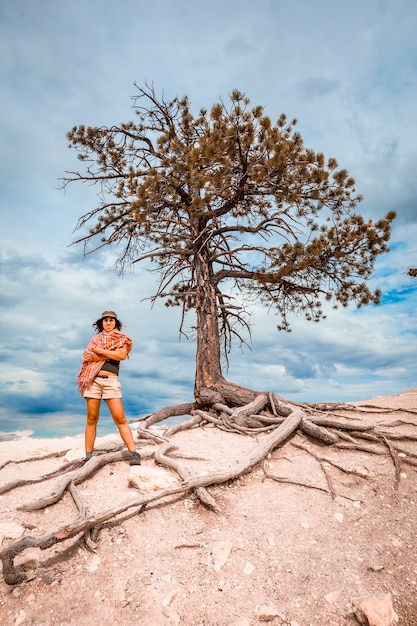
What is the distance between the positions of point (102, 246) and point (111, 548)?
28.8 ft

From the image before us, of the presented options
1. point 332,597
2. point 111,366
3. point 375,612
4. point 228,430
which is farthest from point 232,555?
point 228,430

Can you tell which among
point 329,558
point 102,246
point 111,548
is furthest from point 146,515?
point 102,246

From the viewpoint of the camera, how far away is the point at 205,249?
34.9 feet

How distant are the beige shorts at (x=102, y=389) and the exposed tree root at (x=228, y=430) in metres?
1.04

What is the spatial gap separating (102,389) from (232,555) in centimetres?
317

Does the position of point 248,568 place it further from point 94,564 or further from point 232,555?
point 94,564

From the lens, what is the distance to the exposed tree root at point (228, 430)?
4340 millimetres

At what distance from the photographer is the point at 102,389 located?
245 inches

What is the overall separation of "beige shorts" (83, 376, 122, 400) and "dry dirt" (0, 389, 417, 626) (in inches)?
48.0

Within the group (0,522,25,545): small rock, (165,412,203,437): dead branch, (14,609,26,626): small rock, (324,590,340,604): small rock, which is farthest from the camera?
(165,412,203,437): dead branch

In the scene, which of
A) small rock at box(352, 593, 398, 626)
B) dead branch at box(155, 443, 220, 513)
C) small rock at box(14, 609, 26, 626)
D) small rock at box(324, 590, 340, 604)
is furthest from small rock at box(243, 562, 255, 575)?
small rock at box(14, 609, 26, 626)

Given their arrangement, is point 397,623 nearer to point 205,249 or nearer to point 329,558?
point 329,558

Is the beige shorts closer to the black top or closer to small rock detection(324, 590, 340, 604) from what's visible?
the black top

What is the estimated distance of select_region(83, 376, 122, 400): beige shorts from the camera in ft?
20.3
